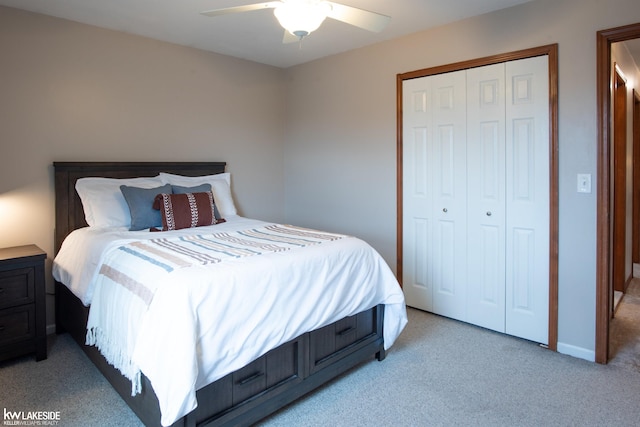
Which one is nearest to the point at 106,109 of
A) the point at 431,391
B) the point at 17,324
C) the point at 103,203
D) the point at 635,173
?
the point at 103,203

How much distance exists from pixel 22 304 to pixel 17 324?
0.13m

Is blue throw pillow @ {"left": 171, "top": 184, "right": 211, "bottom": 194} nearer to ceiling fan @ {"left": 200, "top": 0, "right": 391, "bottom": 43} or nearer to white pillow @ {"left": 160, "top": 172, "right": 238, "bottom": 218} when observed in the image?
white pillow @ {"left": 160, "top": 172, "right": 238, "bottom": 218}

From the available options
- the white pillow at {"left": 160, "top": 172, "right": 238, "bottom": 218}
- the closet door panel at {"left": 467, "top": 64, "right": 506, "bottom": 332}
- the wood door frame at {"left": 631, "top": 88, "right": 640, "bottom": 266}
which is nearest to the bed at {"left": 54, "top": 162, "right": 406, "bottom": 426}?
the white pillow at {"left": 160, "top": 172, "right": 238, "bottom": 218}

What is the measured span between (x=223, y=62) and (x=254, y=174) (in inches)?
46.0

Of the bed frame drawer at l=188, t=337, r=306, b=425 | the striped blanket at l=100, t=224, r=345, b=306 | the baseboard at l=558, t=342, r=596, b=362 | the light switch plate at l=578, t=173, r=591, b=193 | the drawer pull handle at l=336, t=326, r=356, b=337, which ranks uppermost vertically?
the light switch plate at l=578, t=173, r=591, b=193

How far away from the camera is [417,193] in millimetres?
3529

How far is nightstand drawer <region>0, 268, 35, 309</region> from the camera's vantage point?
8.27 feet

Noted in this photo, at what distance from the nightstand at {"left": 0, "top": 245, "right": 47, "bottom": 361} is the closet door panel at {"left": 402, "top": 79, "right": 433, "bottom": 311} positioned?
9.15 feet

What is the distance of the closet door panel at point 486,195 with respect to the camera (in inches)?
119

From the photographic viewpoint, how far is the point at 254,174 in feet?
14.5

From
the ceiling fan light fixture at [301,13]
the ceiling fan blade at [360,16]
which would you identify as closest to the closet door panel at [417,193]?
the ceiling fan blade at [360,16]

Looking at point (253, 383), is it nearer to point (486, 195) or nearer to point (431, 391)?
point (431, 391)

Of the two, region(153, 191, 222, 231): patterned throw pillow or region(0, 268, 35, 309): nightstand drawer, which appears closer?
region(0, 268, 35, 309): nightstand drawer

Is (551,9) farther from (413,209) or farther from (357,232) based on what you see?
(357,232)
